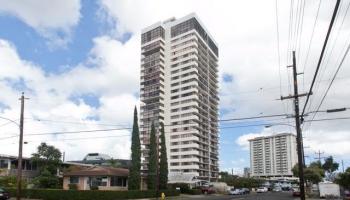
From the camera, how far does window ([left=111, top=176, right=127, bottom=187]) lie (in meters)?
68.3

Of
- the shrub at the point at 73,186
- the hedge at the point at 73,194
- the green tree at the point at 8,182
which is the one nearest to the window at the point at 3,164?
the green tree at the point at 8,182

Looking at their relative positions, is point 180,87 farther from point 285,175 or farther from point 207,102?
point 285,175

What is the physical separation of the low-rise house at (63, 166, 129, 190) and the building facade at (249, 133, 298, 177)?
69.8 metres

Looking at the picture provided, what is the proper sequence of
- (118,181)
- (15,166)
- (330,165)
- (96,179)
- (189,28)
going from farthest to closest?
(189,28)
(330,165)
(15,166)
(118,181)
(96,179)

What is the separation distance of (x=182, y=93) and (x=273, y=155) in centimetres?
3959

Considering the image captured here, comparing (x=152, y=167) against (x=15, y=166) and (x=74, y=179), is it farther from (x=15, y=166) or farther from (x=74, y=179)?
(x=15, y=166)

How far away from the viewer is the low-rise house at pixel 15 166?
7644cm

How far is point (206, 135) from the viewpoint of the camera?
171 meters

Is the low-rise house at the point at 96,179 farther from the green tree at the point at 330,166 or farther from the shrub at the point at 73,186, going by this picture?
the green tree at the point at 330,166

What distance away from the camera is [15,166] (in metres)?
80.0

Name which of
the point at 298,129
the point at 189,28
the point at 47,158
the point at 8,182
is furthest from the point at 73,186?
the point at 189,28

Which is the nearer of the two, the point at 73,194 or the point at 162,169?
the point at 73,194

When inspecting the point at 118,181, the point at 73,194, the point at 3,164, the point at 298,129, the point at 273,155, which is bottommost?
the point at 73,194

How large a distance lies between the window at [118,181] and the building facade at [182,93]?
3426 inches
